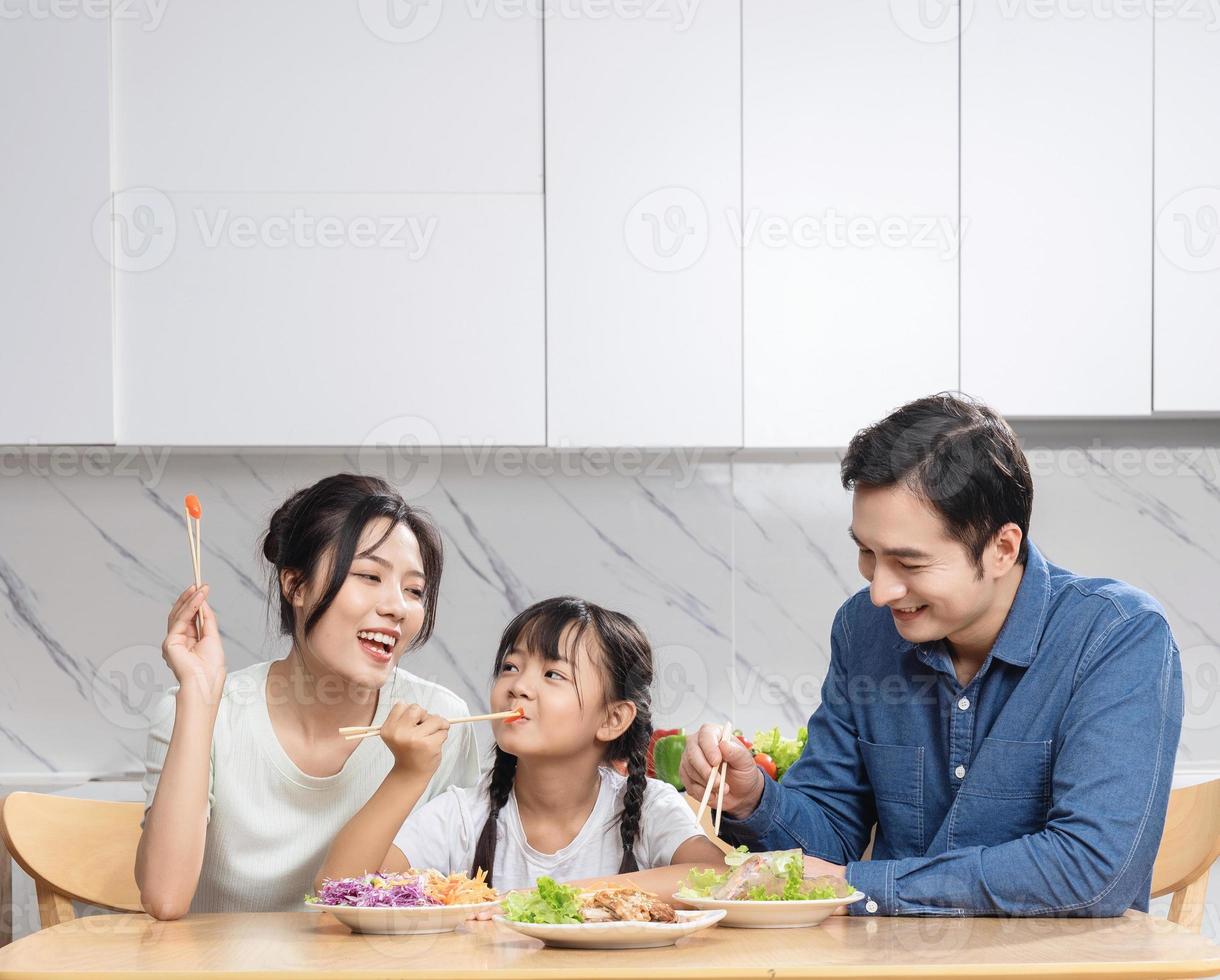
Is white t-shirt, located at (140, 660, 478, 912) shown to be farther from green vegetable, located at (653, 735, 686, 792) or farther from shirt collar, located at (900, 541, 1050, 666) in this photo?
shirt collar, located at (900, 541, 1050, 666)

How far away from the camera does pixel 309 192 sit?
2463 mm

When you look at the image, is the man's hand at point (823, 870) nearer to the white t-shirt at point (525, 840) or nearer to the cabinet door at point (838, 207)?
the white t-shirt at point (525, 840)

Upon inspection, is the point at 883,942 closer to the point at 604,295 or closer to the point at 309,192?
the point at 604,295

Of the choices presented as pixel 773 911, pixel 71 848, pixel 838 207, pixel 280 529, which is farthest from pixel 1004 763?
pixel 838 207

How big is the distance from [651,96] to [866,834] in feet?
4.89

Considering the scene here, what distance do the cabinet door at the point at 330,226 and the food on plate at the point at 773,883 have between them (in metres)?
→ 1.34

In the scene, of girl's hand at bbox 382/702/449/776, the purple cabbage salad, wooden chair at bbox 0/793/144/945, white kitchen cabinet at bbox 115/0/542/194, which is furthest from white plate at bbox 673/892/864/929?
white kitchen cabinet at bbox 115/0/542/194

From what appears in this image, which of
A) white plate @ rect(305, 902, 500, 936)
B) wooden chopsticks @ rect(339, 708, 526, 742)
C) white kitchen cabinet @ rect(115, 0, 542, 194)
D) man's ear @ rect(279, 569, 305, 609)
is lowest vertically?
white plate @ rect(305, 902, 500, 936)

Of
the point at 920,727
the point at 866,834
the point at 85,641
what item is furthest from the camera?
the point at 85,641

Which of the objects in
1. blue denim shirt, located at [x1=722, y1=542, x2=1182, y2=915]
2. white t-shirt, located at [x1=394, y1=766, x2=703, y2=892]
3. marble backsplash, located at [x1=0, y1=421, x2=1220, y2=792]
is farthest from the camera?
marble backsplash, located at [x1=0, y1=421, x2=1220, y2=792]

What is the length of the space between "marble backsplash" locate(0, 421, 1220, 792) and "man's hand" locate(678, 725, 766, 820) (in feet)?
4.31

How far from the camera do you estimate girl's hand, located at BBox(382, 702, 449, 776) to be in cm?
147

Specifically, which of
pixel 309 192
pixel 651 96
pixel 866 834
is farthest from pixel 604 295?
pixel 866 834

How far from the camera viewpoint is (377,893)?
1236mm
